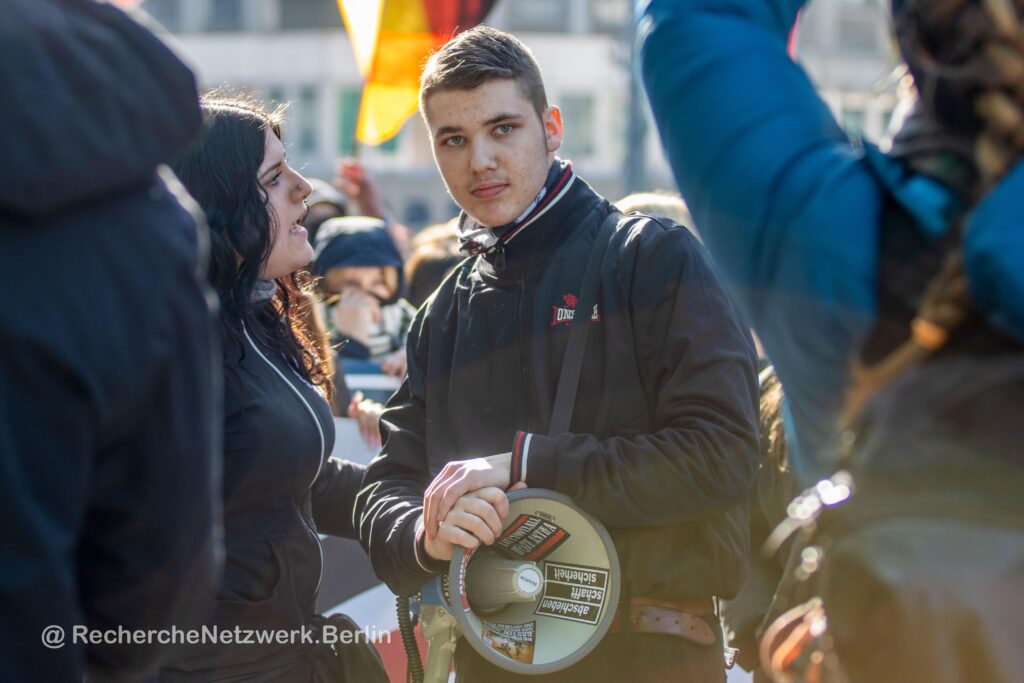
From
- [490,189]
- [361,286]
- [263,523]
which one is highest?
[490,189]

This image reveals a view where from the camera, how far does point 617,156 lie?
36969 mm

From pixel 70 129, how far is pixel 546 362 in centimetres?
137

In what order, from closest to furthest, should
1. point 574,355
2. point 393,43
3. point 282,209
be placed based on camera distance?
Answer: point 574,355, point 282,209, point 393,43

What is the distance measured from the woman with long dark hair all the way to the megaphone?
50 centimetres

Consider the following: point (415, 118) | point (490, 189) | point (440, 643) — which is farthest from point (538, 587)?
point (415, 118)

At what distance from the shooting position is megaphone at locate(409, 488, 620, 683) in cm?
223

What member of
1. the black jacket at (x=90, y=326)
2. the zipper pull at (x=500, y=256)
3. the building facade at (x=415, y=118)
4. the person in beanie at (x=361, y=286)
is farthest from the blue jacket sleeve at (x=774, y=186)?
the building facade at (x=415, y=118)

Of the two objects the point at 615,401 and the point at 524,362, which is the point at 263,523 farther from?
the point at 615,401

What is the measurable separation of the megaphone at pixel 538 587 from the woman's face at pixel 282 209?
97 centimetres

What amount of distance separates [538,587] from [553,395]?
15.6 inches

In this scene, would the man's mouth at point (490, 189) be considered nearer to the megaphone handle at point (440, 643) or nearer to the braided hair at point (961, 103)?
the megaphone handle at point (440, 643)

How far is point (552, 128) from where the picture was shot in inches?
110

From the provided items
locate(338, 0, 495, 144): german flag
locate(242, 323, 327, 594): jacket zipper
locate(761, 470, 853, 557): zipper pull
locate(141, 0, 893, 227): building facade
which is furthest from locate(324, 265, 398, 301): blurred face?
locate(141, 0, 893, 227): building facade

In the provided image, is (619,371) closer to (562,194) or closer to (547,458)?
(547,458)
